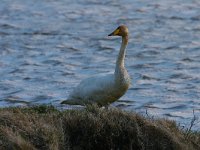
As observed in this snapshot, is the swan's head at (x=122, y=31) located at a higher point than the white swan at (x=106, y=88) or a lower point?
higher

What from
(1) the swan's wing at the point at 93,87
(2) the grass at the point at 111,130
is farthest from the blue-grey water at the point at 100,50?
(2) the grass at the point at 111,130

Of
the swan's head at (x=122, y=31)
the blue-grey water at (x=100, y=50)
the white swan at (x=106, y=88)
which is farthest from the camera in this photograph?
the blue-grey water at (x=100, y=50)

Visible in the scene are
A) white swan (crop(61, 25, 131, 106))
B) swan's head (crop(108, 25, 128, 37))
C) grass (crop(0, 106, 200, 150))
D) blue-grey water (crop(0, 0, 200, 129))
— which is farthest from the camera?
blue-grey water (crop(0, 0, 200, 129))

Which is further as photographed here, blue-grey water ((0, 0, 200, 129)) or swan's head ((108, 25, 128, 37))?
blue-grey water ((0, 0, 200, 129))

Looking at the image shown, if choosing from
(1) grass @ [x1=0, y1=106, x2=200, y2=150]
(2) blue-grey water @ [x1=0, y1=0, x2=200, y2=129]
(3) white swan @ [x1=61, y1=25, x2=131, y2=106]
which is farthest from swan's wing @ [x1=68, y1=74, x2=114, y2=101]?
(2) blue-grey water @ [x1=0, y1=0, x2=200, y2=129]

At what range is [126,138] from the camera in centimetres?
986

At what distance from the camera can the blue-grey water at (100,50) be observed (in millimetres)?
15758

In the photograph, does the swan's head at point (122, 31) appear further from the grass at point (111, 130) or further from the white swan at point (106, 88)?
the grass at point (111, 130)

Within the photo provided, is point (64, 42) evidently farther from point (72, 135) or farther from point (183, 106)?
point (72, 135)

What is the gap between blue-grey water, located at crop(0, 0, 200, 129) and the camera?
620 inches

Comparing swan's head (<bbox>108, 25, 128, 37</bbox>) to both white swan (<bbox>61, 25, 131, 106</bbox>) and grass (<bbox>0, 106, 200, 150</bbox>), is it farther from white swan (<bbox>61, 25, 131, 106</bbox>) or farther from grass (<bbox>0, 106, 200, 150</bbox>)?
grass (<bbox>0, 106, 200, 150</bbox>)

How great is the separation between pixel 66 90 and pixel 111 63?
110 inches

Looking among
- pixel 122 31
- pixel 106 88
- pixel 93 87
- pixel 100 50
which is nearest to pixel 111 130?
pixel 106 88

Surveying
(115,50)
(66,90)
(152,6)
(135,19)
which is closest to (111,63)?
(115,50)
